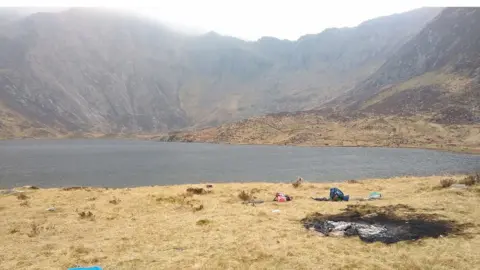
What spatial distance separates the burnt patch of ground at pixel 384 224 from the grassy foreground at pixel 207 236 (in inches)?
30.3

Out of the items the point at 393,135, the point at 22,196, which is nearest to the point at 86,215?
the point at 22,196

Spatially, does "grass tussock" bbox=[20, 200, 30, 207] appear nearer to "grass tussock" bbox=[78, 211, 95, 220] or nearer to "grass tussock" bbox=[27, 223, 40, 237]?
"grass tussock" bbox=[78, 211, 95, 220]

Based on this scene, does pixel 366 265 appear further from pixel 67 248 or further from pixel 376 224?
pixel 67 248

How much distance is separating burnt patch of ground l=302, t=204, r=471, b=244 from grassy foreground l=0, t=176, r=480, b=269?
768 millimetres

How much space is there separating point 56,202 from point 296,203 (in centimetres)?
1846

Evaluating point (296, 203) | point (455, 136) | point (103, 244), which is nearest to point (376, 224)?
point (296, 203)

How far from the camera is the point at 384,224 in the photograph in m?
23.1

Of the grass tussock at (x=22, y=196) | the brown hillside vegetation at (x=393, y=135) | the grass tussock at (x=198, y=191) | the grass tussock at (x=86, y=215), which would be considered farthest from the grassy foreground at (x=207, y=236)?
the brown hillside vegetation at (x=393, y=135)

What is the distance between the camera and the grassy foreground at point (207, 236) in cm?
1774

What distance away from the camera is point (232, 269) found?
55.7ft

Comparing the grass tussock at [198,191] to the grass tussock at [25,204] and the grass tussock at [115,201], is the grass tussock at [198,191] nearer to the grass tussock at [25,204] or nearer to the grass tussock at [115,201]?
the grass tussock at [115,201]

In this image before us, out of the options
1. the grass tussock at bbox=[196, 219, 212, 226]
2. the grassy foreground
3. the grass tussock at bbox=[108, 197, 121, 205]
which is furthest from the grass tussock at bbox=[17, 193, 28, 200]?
the grass tussock at bbox=[196, 219, 212, 226]

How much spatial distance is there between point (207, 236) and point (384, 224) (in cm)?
969

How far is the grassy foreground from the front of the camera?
58.2ft
